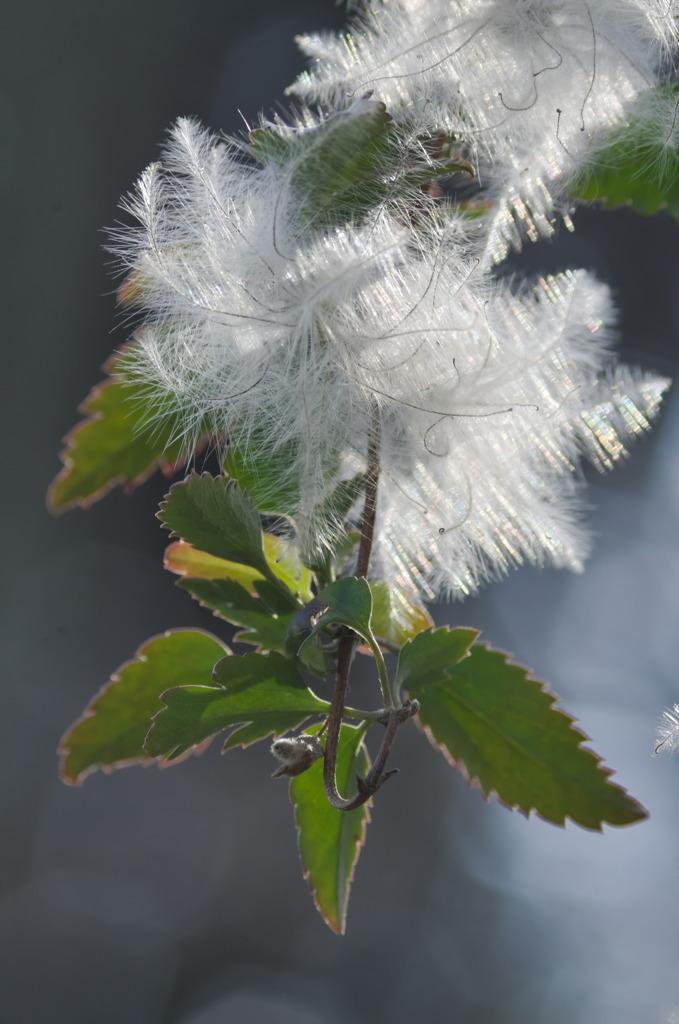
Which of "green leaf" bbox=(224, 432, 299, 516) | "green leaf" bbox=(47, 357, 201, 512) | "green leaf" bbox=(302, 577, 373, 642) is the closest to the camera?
"green leaf" bbox=(302, 577, 373, 642)

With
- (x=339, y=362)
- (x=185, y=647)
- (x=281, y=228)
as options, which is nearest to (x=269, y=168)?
(x=281, y=228)

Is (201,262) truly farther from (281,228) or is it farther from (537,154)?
(537,154)

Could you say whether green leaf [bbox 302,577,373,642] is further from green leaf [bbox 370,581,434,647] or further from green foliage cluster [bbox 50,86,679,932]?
green leaf [bbox 370,581,434,647]

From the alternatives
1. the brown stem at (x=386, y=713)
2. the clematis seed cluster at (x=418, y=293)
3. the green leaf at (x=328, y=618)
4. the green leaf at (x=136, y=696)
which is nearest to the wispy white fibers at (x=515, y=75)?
the clematis seed cluster at (x=418, y=293)

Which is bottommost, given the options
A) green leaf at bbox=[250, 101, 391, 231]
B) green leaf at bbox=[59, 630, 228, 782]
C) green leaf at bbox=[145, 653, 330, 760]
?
green leaf at bbox=[145, 653, 330, 760]

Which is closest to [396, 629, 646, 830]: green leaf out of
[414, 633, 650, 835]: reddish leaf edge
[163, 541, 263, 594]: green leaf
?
[414, 633, 650, 835]: reddish leaf edge

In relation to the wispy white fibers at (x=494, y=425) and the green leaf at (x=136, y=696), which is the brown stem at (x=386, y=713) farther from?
the green leaf at (x=136, y=696)
